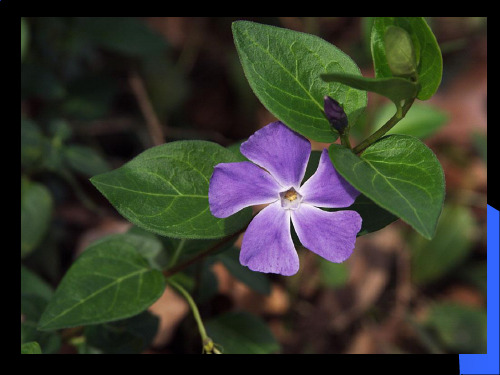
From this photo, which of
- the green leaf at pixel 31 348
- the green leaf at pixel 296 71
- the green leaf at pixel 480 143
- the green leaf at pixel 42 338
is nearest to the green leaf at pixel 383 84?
the green leaf at pixel 296 71

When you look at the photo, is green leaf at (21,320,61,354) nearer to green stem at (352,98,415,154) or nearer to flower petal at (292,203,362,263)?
flower petal at (292,203,362,263)

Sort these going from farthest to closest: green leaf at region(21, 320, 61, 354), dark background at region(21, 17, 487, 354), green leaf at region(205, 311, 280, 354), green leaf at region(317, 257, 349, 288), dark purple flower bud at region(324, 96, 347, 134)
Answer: green leaf at region(317, 257, 349, 288)
dark background at region(21, 17, 487, 354)
green leaf at region(205, 311, 280, 354)
green leaf at region(21, 320, 61, 354)
dark purple flower bud at region(324, 96, 347, 134)

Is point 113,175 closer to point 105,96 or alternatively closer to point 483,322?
point 105,96

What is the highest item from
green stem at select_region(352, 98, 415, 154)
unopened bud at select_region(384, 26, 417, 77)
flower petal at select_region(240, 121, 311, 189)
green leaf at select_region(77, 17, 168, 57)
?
green leaf at select_region(77, 17, 168, 57)

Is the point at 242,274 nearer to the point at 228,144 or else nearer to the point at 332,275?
the point at 332,275

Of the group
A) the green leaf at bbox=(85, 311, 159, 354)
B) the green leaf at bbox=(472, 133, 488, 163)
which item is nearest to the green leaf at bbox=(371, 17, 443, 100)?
the green leaf at bbox=(85, 311, 159, 354)

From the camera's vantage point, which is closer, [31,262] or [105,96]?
[31,262]

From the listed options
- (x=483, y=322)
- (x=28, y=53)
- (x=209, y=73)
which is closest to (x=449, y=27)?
(x=209, y=73)
